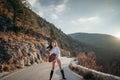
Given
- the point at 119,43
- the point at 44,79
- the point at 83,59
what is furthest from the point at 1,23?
the point at 119,43

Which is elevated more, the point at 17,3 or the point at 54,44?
the point at 17,3

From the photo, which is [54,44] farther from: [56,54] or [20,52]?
[20,52]

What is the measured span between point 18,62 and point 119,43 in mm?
169049

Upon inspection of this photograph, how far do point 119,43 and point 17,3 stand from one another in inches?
6008

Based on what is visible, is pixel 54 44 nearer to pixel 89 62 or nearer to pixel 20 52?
pixel 20 52

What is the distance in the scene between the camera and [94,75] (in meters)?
10.8

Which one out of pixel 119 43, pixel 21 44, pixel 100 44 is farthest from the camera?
pixel 100 44

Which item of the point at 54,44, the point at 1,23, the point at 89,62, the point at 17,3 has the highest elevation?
the point at 17,3

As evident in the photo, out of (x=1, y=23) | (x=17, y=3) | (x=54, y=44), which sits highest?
(x=17, y=3)

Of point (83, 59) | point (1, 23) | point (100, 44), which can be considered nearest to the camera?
point (83, 59)

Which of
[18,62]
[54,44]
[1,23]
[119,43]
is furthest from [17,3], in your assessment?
[119,43]

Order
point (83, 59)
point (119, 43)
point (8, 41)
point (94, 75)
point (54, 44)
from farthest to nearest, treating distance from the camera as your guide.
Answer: point (119, 43) → point (83, 59) → point (8, 41) → point (54, 44) → point (94, 75)

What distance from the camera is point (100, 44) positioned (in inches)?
7844

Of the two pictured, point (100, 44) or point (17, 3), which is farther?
point (100, 44)
